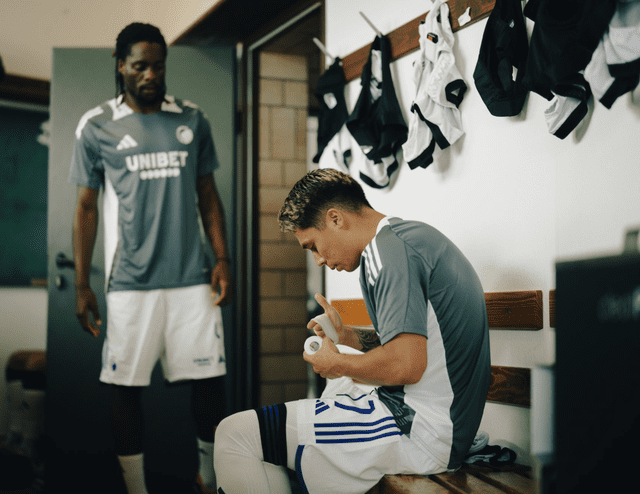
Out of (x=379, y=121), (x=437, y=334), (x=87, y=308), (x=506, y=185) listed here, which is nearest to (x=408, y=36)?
(x=379, y=121)

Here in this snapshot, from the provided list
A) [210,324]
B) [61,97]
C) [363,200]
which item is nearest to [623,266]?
[363,200]

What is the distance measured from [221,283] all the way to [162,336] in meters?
0.36

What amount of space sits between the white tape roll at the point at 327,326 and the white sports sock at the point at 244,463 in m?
0.31

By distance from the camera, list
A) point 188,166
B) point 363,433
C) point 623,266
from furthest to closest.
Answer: point 188,166 → point 363,433 → point 623,266

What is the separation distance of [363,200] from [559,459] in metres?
1.05

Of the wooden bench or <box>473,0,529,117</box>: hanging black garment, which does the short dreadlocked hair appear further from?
Result: the wooden bench

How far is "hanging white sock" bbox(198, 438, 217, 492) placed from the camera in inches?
95.7

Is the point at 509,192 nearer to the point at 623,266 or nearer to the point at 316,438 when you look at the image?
the point at 316,438

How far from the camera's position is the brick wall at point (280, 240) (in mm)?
3232

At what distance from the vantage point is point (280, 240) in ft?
10.8

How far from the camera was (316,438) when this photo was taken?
126cm

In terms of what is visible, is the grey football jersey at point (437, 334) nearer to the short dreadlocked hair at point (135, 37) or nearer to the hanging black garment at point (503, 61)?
the hanging black garment at point (503, 61)

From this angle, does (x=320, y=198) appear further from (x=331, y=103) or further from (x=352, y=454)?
(x=331, y=103)

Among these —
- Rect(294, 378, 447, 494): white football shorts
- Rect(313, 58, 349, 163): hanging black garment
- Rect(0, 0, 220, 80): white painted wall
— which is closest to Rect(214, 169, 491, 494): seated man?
Rect(294, 378, 447, 494): white football shorts
